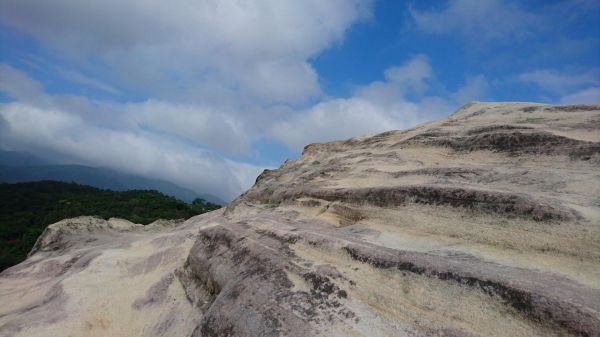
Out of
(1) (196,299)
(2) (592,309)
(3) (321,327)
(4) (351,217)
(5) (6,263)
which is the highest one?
(4) (351,217)

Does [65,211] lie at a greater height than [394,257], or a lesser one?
lesser

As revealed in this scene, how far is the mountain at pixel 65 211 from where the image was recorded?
44.6m

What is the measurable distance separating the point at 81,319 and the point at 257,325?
19.2 feet

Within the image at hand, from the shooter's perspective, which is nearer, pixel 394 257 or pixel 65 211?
pixel 394 257

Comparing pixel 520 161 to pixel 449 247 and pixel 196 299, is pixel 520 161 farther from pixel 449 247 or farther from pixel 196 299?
pixel 196 299

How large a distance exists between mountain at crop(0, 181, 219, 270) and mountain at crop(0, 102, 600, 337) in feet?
106

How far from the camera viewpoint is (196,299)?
910 centimetres

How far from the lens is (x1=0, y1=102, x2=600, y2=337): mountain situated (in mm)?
5578

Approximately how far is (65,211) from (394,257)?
55288 mm

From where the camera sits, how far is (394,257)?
6785 millimetres

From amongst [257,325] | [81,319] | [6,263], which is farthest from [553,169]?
[6,263]

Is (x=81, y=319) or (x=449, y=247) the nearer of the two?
(x=449, y=247)

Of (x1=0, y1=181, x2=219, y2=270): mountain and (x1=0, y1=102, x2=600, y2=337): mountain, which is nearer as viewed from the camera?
(x1=0, y1=102, x2=600, y2=337): mountain

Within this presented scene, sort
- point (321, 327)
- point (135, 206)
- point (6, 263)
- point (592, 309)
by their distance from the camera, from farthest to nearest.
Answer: point (135, 206)
point (6, 263)
point (321, 327)
point (592, 309)
